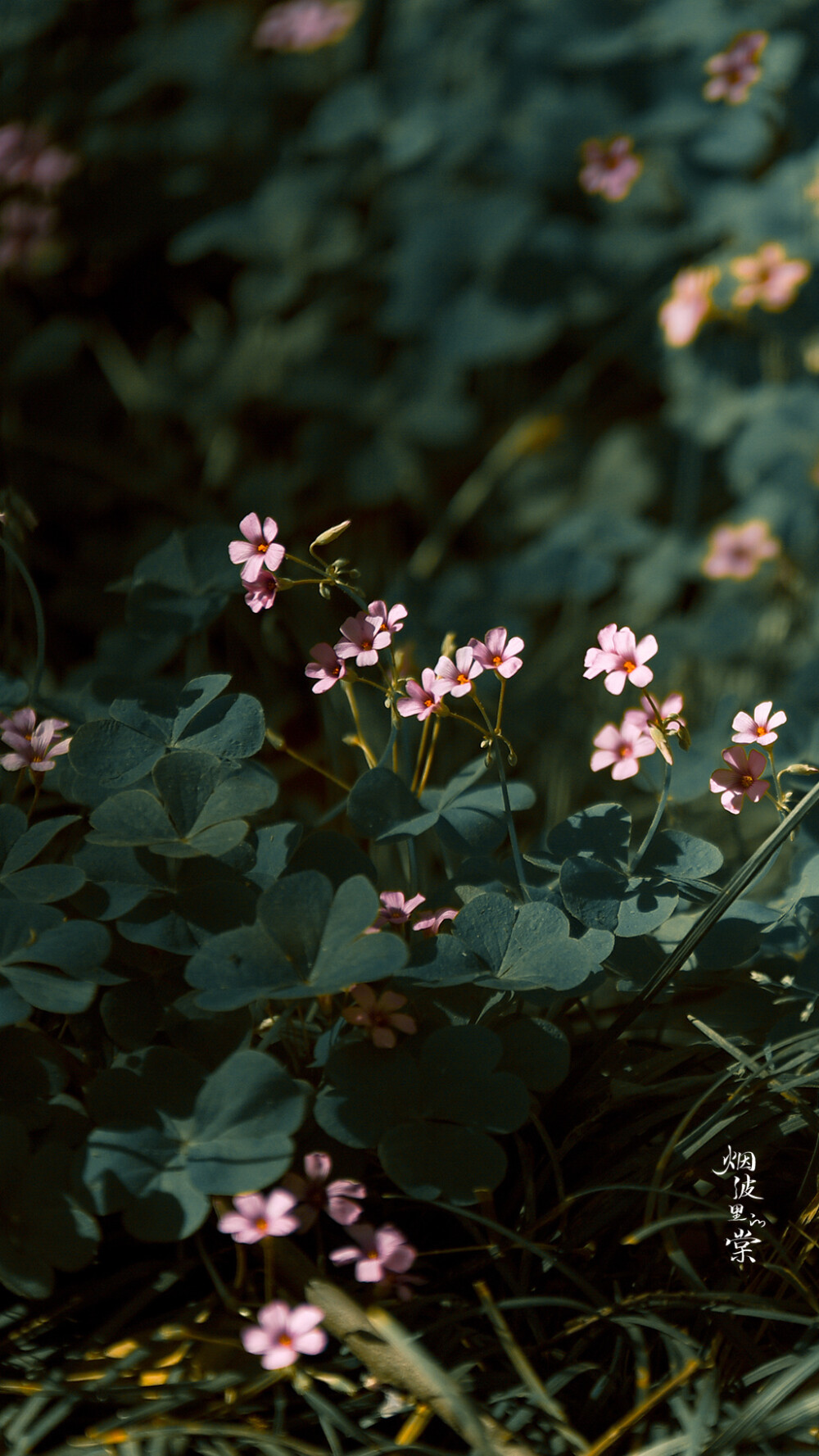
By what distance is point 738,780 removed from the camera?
28.9 inches

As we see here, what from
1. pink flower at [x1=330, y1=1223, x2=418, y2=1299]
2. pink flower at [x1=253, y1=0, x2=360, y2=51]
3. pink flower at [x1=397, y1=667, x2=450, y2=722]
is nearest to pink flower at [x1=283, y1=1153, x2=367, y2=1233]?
pink flower at [x1=330, y1=1223, x2=418, y2=1299]

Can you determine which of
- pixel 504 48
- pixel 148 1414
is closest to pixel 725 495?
pixel 504 48

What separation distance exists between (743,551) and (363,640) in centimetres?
108

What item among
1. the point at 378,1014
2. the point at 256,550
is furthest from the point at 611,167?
the point at 378,1014

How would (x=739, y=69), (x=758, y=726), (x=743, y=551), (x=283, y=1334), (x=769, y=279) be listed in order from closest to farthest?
(x=283, y=1334) < (x=758, y=726) < (x=739, y=69) < (x=769, y=279) < (x=743, y=551)

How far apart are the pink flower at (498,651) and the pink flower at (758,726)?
0.16 metres

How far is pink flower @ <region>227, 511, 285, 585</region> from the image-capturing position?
2.41 ft

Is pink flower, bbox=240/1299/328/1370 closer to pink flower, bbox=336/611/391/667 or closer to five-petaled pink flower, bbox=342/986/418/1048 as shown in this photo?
five-petaled pink flower, bbox=342/986/418/1048

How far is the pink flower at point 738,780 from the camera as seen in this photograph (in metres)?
0.73

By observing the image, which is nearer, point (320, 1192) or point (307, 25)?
point (320, 1192)

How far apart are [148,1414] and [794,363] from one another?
5.39 ft

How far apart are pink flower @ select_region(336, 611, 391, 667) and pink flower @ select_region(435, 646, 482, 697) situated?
41mm

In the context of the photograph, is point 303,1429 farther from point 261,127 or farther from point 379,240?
point 261,127

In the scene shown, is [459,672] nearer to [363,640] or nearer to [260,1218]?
[363,640]
